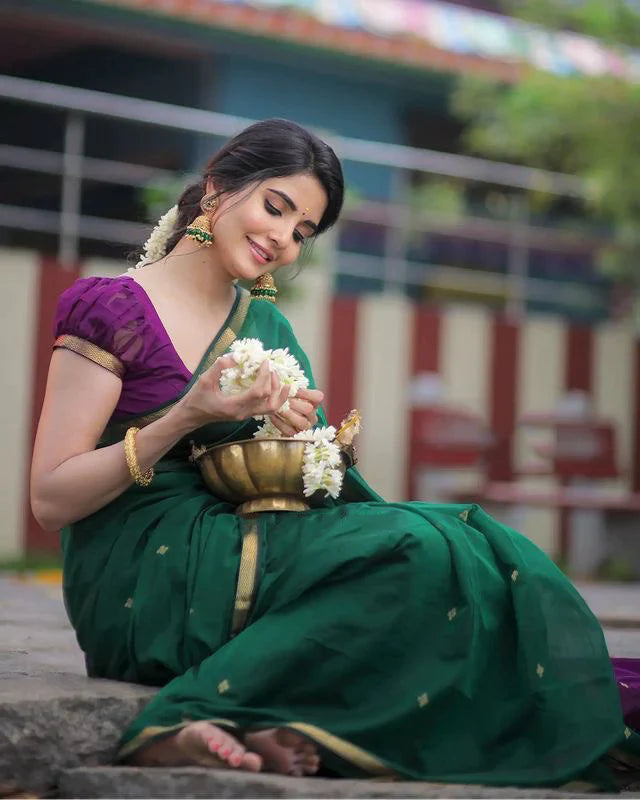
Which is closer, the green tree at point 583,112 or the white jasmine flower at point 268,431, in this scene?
the white jasmine flower at point 268,431

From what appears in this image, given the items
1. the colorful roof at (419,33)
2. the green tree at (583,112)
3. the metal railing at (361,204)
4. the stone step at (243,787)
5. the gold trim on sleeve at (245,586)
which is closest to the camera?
the stone step at (243,787)

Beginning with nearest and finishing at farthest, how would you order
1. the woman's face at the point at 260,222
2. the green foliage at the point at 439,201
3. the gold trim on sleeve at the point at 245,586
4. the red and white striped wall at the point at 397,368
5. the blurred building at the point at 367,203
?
the gold trim on sleeve at the point at 245,586
the woman's face at the point at 260,222
the red and white striped wall at the point at 397,368
the blurred building at the point at 367,203
the green foliage at the point at 439,201

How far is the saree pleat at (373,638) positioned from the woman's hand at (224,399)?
11.0 inches

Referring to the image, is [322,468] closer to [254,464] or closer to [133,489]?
[254,464]

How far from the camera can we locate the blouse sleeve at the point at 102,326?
10.6ft

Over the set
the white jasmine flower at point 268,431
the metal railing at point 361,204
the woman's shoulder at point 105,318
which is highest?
the metal railing at point 361,204

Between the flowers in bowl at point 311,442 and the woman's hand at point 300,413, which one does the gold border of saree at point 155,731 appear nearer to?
the flowers in bowl at point 311,442

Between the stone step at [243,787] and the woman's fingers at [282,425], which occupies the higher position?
the woman's fingers at [282,425]

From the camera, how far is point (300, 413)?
3.24 m

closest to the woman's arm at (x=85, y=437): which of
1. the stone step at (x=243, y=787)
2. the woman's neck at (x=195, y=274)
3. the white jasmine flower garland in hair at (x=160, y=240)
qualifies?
the woman's neck at (x=195, y=274)

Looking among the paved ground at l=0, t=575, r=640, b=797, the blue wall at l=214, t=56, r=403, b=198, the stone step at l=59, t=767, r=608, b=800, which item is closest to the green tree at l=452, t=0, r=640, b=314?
the blue wall at l=214, t=56, r=403, b=198

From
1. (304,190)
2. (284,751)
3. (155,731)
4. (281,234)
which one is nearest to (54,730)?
(155,731)

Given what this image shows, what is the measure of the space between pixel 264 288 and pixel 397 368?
6.54m

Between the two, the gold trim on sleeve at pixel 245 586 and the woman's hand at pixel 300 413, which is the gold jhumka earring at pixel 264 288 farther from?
the gold trim on sleeve at pixel 245 586
